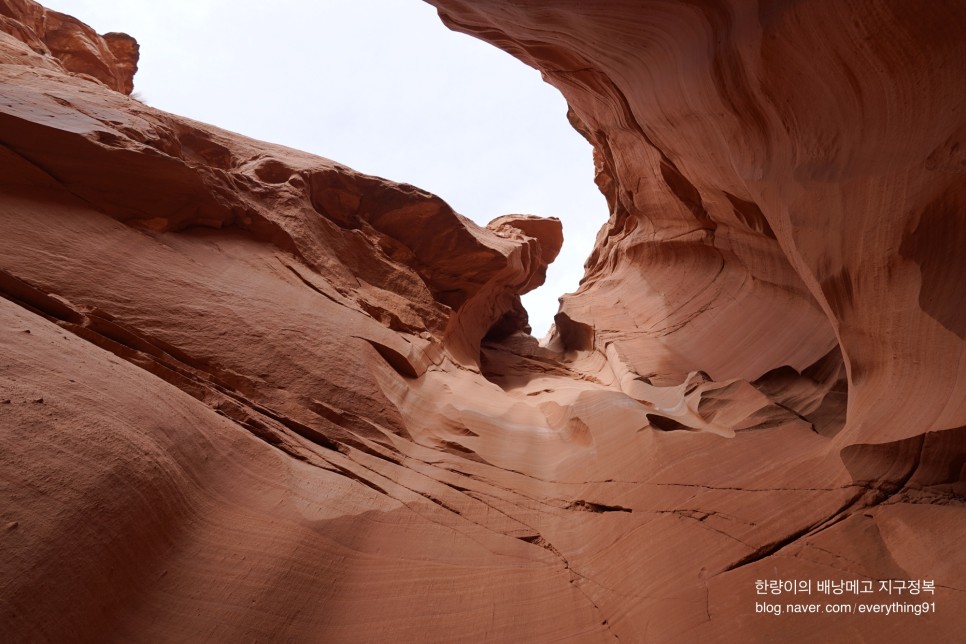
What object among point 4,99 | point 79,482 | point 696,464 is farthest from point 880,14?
point 4,99

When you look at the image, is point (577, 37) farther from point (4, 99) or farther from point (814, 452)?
point (4, 99)

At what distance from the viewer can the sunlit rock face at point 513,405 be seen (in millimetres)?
2930

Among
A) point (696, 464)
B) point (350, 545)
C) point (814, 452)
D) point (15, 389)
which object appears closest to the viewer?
point (15, 389)

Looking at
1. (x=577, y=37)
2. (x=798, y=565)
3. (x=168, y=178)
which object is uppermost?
(x=577, y=37)

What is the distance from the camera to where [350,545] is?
3.65 m

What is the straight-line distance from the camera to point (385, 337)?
6.84 meters

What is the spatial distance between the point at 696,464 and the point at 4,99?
824cm

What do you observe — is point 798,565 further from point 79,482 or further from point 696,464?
point 79,482

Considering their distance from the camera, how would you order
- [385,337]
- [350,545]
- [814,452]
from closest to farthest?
[350,545] < [814,452] < [385,337]

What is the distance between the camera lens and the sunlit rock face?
2.93 m

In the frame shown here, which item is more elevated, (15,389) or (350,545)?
(15,389)

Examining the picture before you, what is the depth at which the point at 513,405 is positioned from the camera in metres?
7.36

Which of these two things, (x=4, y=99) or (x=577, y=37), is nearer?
(x=4, y=99)

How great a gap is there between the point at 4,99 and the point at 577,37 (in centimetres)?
676
